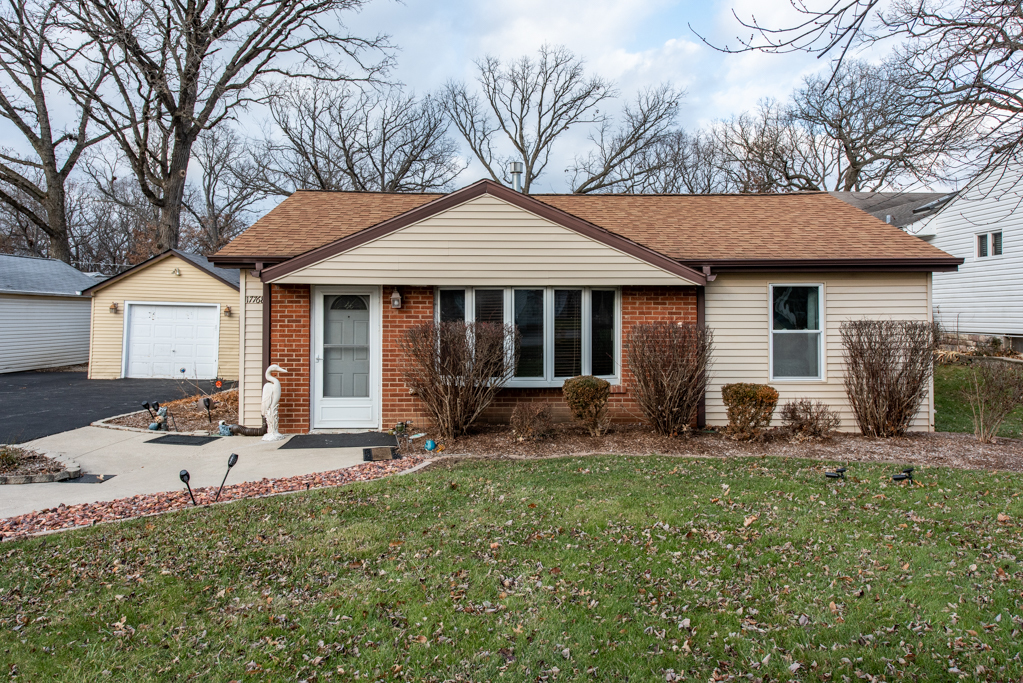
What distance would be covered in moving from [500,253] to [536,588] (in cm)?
551

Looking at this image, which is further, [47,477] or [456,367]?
[456,367]

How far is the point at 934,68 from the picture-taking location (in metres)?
5.27

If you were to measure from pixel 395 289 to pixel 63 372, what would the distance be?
1553cm

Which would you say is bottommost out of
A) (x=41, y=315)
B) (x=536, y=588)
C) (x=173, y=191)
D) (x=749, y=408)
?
(x=536, y=588)

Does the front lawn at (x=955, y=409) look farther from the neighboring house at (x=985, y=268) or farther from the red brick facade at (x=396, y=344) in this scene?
the red brick facade at (x=396, y=344)

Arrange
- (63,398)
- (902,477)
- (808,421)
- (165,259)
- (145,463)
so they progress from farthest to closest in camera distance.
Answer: (165,259), (63,398), (808,421), (145,463), (902,477)

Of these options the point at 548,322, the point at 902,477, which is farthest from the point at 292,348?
the point at 902,477

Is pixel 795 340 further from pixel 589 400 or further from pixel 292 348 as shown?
pixel 292 348

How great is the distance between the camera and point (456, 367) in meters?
7.73

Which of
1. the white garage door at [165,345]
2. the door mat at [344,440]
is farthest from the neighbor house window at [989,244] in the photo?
the white garage door at [165,345]

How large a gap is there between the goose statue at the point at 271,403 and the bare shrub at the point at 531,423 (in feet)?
10.6

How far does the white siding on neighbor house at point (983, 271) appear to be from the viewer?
16812mm

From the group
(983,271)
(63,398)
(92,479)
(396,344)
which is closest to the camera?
(92,479)

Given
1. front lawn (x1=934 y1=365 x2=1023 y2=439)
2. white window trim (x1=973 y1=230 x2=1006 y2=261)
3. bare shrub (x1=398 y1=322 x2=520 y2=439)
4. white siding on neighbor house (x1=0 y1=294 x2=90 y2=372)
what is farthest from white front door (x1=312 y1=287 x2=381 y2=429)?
white window trim (x1=973 y1=230 x2=1006 y2=261)
